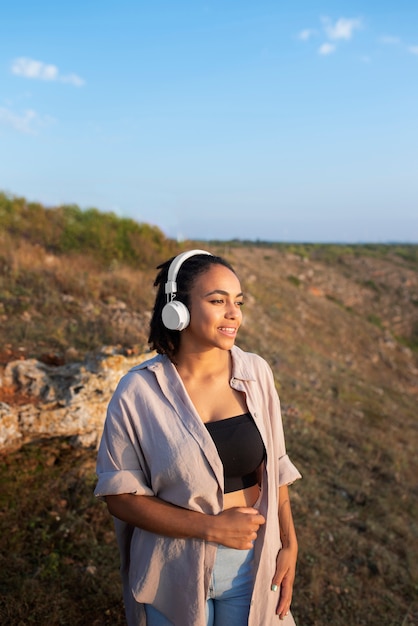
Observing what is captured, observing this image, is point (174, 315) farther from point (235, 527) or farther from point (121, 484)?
point (235, 527)

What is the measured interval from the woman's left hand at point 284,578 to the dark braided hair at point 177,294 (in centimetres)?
91

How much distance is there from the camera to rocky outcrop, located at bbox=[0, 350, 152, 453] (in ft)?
12.5

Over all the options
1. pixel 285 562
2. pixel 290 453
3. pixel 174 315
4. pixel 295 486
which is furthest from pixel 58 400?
pixel 290 453

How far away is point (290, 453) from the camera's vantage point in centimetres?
653

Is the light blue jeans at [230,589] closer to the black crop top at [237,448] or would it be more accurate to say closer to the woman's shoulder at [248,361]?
the black crop top at [237,448]

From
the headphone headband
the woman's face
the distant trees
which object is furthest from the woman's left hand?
the distant trees

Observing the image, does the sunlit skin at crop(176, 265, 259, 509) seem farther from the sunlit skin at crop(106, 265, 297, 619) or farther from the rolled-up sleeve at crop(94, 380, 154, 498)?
the rolled-up sleeve at crop(94, 380, 154, 498)

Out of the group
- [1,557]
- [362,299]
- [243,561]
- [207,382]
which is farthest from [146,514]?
[362,299]

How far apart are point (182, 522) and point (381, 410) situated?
10.1 m

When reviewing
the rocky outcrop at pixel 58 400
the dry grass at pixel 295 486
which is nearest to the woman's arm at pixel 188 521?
the dry grass at pixel 295 486

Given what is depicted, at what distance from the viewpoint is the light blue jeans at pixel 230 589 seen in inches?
67.1

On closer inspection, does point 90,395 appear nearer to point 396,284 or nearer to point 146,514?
point 146,514

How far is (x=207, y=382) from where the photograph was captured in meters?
1.92

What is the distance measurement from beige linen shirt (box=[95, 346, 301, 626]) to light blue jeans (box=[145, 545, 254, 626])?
4 cm
